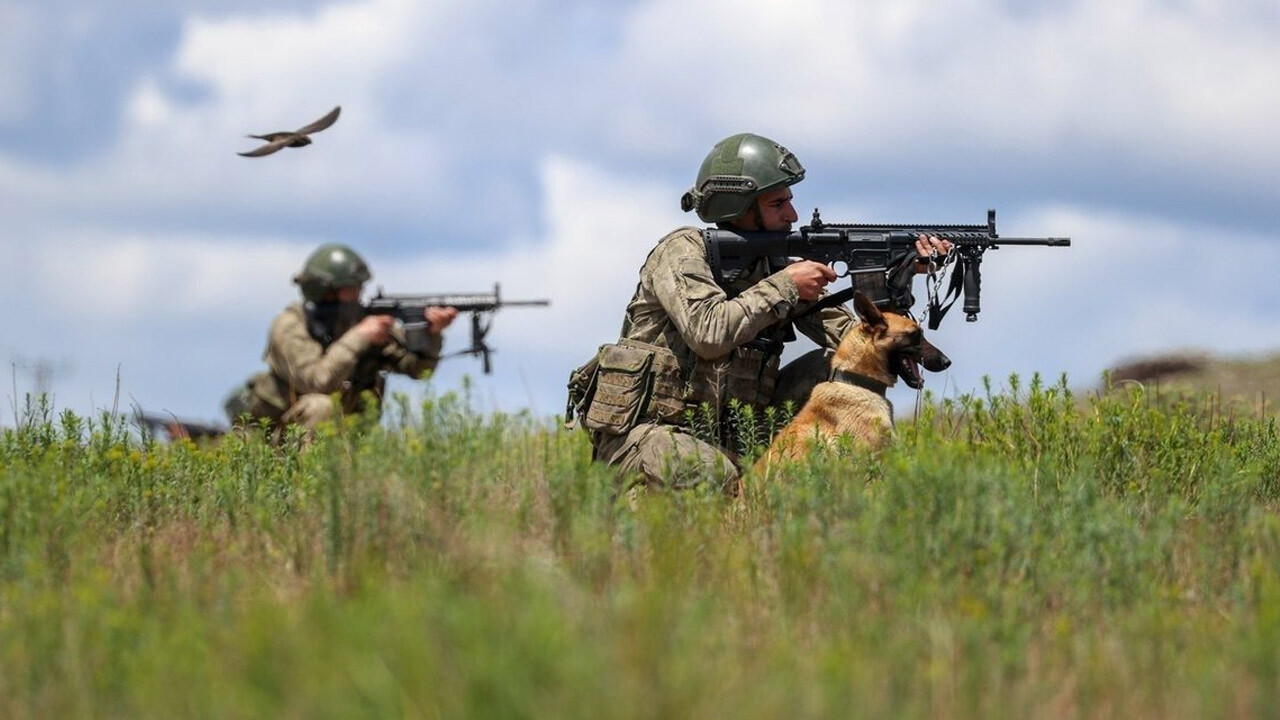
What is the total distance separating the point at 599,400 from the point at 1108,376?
2.82 m

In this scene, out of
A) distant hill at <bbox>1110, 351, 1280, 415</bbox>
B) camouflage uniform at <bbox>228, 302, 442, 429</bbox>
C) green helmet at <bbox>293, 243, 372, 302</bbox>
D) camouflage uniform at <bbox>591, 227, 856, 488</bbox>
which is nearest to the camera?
camouflage uniform at <bbox>591, 227, 856, 488</bbox>

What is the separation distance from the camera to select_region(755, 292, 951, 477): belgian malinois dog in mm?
7484

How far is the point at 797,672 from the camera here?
388cm

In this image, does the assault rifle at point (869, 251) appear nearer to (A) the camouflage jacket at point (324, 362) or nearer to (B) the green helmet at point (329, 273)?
(A) the camouflage jacket at point (324, 362)

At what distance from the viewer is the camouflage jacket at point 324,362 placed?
12531mm

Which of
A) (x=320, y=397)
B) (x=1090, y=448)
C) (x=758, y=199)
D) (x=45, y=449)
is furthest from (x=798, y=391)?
(x=320, y=397)

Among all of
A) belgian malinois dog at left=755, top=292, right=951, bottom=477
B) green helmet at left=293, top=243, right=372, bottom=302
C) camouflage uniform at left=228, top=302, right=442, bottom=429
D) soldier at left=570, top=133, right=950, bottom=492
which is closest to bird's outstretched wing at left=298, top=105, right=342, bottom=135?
soldier at left=570, top=133, right=950, bottom=492

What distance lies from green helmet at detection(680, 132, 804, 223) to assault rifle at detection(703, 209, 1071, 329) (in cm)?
17

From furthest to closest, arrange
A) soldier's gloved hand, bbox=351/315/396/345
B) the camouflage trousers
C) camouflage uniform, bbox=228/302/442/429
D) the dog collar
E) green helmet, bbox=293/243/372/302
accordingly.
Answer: green helmet, bbox=293/243/372/302
soldier's gloved hand, bbox=351/315/396/345
camouflage uniform, bbox=228/302/442/429
the dog collar
the camouflage trousers

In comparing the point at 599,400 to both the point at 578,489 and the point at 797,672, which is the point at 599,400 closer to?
the point at 578,489

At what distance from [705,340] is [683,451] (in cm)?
57

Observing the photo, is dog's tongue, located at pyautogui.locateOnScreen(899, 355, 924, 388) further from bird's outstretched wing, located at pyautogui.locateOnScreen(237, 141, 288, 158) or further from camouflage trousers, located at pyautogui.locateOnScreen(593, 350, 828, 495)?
bird's outstretched wing, located at pyautogui.locateOnScreen(237, 141, 288, 158)

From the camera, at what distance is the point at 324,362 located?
12.5 metres

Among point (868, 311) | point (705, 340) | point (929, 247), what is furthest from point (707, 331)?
point (929, 247)
